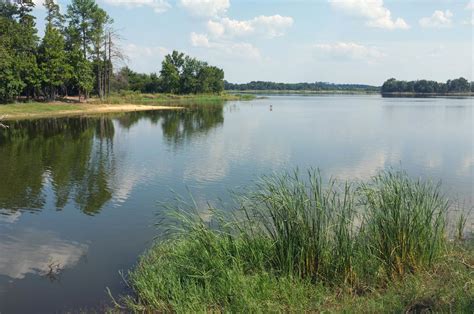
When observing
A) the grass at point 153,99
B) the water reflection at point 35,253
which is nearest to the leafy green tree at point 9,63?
the grass at point 153,99

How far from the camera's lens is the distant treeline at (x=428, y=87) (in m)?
168

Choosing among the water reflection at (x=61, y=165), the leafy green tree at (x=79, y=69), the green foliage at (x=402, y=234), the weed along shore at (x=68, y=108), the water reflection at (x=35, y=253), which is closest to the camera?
the green foliage at (x=402, y=234)

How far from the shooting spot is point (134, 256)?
29.0ft

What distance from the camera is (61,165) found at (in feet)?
61.9

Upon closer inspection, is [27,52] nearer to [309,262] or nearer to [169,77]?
[169,77]

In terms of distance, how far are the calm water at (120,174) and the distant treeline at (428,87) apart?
152 m

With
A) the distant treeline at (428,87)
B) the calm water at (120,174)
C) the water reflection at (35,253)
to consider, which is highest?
the distant treeline at (428,87)

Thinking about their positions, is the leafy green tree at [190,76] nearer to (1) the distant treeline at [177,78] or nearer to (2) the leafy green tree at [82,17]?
(1) the distant treeline at [177,78]

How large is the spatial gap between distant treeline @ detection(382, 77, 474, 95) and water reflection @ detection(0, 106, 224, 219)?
16272 cm

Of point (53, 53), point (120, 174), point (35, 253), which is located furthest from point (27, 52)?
point (35, 253)

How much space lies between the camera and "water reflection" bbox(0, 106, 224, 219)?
529 inches

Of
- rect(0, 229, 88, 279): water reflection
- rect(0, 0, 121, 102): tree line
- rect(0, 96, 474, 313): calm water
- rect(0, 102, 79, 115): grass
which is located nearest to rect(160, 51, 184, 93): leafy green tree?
rect(0, 0, 121, 102): tree line

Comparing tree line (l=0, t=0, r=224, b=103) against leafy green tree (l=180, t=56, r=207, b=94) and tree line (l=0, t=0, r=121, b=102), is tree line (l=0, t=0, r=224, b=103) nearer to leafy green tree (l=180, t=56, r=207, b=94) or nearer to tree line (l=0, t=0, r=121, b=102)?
tree line (l=0, t=0, r=121, b=102)

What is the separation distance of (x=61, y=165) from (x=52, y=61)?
3676 cm
